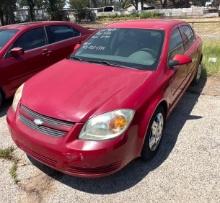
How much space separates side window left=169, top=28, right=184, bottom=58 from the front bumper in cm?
171

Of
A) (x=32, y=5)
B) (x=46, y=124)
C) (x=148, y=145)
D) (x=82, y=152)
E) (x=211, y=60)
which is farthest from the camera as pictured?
(x=32, y=5)

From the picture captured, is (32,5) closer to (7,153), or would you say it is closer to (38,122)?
(7,153)

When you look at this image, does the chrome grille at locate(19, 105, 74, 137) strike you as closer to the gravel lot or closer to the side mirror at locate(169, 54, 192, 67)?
the gravel lot

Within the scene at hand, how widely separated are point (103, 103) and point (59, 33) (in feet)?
13.8

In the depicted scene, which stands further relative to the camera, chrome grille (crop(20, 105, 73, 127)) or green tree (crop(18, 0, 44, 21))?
green tree (crop(18, 0, 44, 21))

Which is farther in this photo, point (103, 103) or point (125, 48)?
point (125, 48)

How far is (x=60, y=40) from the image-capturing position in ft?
22.6

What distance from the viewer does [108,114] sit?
10.1 feet

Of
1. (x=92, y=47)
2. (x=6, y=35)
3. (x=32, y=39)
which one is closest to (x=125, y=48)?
(x=92, y=47)

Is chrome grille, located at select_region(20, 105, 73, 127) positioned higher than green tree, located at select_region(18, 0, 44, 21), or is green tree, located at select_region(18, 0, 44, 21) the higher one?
chrome grille, located at select_region(20, 105, 73, 127)

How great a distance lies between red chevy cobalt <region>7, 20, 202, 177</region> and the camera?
3018 millimetres

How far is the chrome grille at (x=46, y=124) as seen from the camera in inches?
120

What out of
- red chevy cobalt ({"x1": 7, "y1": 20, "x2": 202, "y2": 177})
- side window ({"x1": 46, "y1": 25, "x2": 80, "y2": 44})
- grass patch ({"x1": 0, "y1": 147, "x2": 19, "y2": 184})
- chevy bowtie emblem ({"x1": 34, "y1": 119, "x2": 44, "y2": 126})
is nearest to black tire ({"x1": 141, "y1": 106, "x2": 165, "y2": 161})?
red chevy cobalt ({"x1": 7, "y1": 20, "x2": 202, "y2": 177})

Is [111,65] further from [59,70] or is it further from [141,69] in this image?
[59,70]
